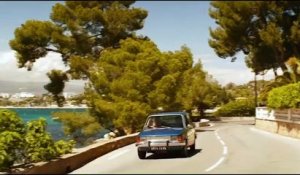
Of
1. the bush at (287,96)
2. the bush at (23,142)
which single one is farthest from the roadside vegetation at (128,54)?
the bush at (23,142)

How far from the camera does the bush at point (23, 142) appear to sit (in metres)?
15.4

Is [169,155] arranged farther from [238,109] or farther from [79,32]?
[238,109]

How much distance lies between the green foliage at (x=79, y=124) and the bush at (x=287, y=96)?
46.0 ft

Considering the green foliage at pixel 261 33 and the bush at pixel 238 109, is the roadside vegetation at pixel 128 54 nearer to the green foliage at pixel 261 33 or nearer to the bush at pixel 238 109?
the green foliage at pixel 261 33

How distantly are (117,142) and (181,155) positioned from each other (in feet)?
19.2

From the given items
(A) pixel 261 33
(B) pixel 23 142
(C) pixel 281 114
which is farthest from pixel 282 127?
(B) pixel 23 142

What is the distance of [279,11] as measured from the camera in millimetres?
40031

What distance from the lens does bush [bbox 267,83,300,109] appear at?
35875mm

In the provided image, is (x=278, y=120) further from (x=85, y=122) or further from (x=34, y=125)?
(x=34, y=125)


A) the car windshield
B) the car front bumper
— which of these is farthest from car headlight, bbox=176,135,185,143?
the car windshield

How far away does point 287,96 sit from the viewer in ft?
122

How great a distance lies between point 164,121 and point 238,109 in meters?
77.0

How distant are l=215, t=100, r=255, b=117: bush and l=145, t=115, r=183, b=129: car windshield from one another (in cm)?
7617

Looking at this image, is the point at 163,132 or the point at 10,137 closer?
the point at 10,137
